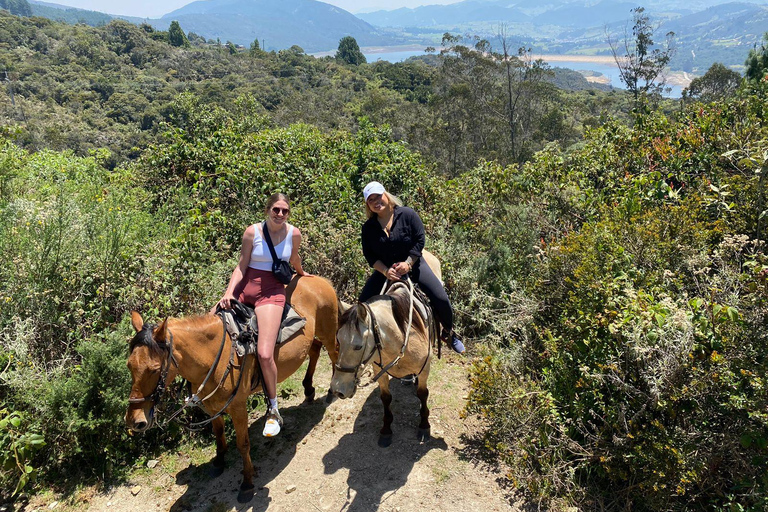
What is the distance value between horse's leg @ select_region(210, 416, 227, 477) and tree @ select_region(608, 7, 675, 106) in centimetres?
3232

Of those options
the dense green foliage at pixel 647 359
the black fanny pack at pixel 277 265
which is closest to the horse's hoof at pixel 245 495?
the black fanny pack at pixel 277 265

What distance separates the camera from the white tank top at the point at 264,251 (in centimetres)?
409

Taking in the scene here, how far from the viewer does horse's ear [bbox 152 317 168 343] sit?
3.19 meters

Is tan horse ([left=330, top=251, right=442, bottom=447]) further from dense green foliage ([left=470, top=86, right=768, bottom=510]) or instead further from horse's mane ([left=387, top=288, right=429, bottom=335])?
dense green foliage ([left=470, top=86, right=768, bottom=510])

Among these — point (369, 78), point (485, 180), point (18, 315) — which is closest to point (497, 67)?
point (485, 180)

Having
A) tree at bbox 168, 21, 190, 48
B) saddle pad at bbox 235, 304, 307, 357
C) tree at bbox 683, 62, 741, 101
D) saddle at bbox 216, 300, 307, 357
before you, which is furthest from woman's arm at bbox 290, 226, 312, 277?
tree at bbox 168, 21, 190, 48

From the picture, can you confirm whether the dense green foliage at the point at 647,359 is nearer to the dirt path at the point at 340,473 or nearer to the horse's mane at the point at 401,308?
the dirt path at the point at 340,473

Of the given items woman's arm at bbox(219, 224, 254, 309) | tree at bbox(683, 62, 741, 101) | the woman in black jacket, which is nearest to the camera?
woman's arm at bbox(219, 224, 254, 309)

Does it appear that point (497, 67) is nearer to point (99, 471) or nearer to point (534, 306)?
point (534, 306)

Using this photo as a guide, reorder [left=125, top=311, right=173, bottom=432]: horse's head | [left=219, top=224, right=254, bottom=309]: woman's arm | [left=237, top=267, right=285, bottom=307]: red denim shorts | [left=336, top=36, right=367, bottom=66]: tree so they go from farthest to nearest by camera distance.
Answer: [left=336, top=36, right=367, bottom=66]: tree, [left=237, top=267, right=285, bottom=307]: red denim shorts, [left=219, top=224, right=254, bottom=309]: woman's arm, [left=125, top=311, right=173, bottom=432]: horse's head

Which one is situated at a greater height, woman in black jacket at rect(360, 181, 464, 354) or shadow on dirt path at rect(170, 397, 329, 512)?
woman in black jacket at rect(360, 181, 464, 354)

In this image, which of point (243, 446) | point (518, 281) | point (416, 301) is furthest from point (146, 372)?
point (518, 281)

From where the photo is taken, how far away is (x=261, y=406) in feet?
17.1

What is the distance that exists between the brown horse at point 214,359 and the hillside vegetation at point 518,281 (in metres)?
1.16
